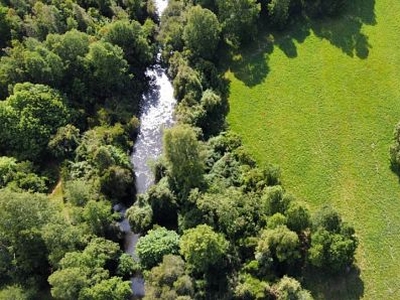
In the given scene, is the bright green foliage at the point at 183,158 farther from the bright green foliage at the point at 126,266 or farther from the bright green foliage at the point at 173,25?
the bright green foliage at the point at 173,25

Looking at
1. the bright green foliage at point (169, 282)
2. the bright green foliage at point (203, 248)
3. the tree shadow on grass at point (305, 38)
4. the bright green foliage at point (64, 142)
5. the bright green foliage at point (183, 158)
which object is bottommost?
the bright green foliage at point (169, 282)

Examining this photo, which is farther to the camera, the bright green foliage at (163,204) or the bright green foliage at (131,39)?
the bright green foliage at (131,39)

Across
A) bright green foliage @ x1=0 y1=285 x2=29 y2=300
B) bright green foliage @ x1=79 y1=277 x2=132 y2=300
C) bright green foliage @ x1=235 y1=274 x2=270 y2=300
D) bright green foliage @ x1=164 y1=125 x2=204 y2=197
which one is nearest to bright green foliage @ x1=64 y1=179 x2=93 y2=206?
bright green foliage @ x1=164 y1=125 x2=204 y2=197

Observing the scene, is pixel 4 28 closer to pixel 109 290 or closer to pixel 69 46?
pixel 69 46

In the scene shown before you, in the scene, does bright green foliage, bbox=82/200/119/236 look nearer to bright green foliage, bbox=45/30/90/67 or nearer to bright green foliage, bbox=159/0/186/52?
bright green foliage, bbox=45/30/90/67

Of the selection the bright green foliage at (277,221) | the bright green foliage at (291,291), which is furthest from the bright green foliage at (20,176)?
the bright green foliage at (291,291)

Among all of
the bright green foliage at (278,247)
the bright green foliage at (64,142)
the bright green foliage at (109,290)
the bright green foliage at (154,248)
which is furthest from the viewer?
the bright green foliage at (64,142)

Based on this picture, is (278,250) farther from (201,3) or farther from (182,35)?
(201,3)
